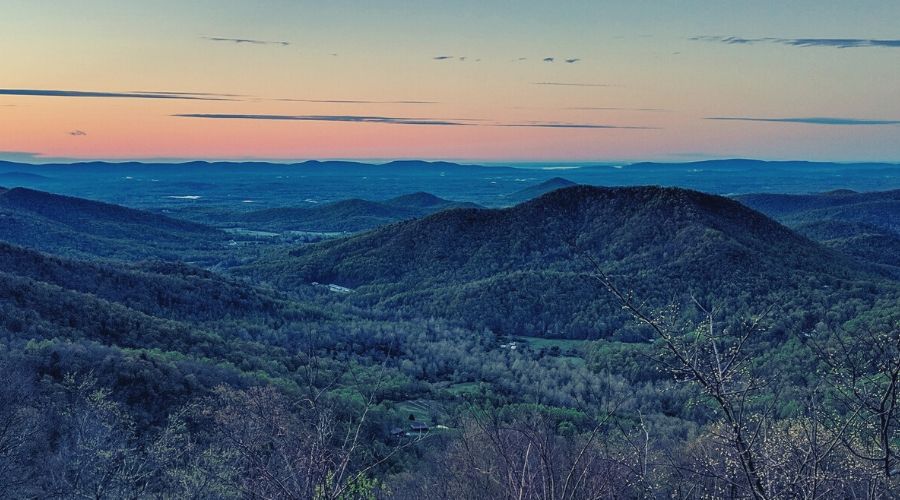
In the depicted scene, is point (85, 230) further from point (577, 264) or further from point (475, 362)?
point (475, 362)

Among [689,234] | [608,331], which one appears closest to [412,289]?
[608,331]

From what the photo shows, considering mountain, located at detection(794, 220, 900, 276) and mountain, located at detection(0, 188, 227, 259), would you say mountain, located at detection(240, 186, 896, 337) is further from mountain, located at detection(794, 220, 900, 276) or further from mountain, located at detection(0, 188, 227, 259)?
mountain, located at detection(0, 188, 227, 259)

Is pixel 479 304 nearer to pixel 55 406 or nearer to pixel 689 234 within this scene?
pixel 689 234

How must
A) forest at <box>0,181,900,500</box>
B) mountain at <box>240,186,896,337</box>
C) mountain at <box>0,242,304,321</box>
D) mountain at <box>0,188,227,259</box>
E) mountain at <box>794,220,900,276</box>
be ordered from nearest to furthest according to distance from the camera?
forest at <box>0,181,900,500</box>
mountain at <box>0,242,304,321</box>
mountain at <box>240,186,896,337</box>
mountain at <box>794,220,900,276</box>
mountain at <box>0,188,227,259</box>

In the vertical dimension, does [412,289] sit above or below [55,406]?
below

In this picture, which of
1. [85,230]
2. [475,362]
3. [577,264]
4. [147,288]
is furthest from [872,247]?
[85,230]

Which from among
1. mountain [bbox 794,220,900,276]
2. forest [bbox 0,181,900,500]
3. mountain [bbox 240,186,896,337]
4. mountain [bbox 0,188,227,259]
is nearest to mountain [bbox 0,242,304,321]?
forest [bbox 0,181,900,500]

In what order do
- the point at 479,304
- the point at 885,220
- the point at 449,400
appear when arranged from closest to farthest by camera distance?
the point at 449,400
the point at 479,304
the point at 885,220
